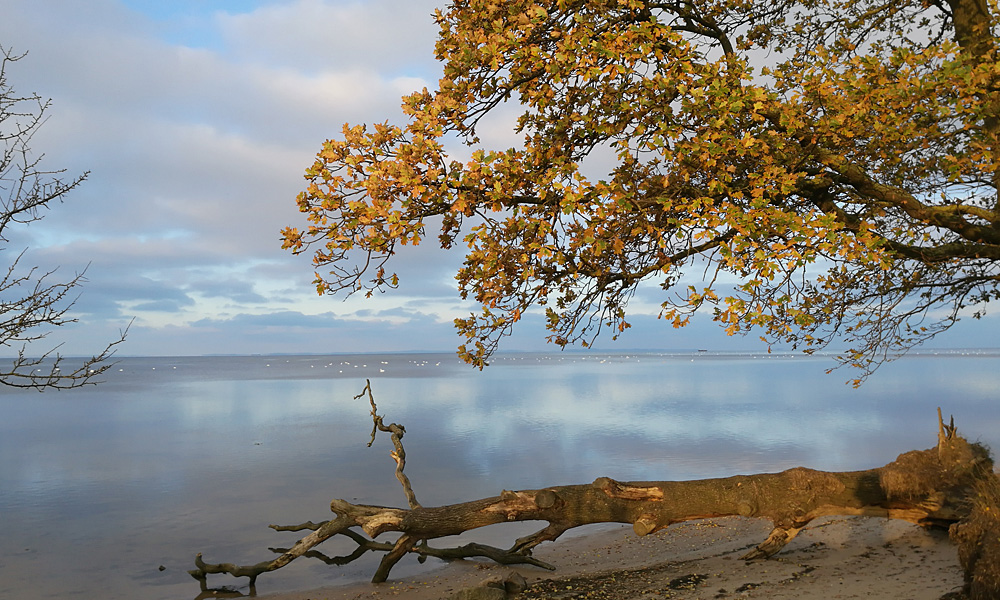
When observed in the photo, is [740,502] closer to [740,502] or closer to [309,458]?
[740,502]

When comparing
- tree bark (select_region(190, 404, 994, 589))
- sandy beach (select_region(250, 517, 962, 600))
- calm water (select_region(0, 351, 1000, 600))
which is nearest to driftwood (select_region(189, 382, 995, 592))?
tree bark (select_region(190, 404, 994, 589))

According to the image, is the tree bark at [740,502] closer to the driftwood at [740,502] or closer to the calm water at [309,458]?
the driftwood at [740,502]

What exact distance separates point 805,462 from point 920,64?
17.7 meters

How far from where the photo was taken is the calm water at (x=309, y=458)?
14.1 m

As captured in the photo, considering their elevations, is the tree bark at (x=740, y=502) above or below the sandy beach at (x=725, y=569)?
above

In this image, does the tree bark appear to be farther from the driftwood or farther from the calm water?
the calm water

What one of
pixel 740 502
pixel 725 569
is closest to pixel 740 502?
pixel 740 502

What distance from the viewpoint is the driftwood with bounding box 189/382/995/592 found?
8.82m

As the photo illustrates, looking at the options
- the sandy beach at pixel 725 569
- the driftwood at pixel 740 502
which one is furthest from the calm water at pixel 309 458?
the driftwood at pixel 740 502

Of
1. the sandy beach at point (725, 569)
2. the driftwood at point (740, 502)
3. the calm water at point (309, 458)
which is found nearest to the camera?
the sandy beach at point (725, 569)

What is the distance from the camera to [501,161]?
692cm

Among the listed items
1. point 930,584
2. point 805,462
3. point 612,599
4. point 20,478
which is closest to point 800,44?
point 930,584

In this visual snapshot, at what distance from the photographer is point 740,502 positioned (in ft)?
28.8

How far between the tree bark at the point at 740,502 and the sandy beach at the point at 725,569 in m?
0.64
